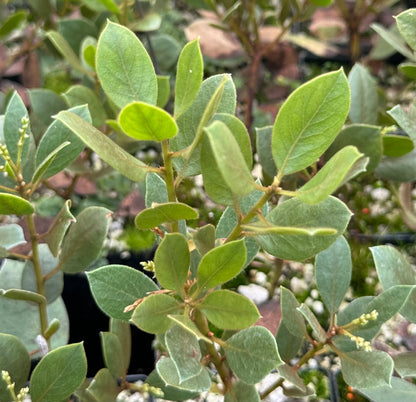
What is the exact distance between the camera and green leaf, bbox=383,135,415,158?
2.29 ft

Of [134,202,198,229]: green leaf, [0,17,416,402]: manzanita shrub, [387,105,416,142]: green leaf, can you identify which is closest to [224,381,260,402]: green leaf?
[0,17,416,402]: manzanita shrub

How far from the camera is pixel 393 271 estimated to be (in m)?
0.56

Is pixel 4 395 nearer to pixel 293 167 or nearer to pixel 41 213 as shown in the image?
pixel 293 167

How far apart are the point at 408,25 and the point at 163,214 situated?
35cm

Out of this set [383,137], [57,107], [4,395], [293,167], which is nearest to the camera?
[293,167]

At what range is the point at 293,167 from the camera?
0.44m

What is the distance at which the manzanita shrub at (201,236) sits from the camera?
16.3 inches

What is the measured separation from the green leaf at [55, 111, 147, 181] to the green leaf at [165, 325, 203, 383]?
0.45 feet

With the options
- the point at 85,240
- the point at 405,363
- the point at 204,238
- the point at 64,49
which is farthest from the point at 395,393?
the point at 64,49

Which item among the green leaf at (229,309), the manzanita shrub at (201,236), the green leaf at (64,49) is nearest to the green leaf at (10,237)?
the manzanita shrub at (201,236)

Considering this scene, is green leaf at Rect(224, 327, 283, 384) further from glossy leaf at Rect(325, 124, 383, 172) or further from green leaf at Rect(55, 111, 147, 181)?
glossy leaf at Rect(325, 124, 383, 172)

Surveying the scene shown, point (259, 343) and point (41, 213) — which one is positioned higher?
point (259, 343)

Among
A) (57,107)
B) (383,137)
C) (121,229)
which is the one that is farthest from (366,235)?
(57,107)

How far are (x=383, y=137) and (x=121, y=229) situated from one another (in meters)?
0.55
